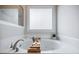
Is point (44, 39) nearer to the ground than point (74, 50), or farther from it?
farther from it

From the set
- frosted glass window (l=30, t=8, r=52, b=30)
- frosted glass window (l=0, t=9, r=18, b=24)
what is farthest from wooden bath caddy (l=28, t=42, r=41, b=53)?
frosted glass window (l=0, t=9, r=18, b=24)

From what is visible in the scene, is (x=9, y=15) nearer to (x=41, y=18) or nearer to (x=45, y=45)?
(x=41, y=18)

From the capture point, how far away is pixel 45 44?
1.90 m

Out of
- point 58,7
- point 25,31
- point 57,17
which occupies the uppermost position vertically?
point 58,7

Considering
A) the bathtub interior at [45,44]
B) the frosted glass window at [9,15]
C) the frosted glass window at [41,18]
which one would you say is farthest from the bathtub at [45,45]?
the frosted glass window at [9,15]

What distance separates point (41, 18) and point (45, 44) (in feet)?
1.23

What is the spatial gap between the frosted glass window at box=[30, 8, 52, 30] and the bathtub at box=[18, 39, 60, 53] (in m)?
0.19

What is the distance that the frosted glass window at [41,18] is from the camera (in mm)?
1910

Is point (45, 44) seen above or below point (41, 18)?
below

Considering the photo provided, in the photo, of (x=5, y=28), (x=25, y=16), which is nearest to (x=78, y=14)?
(x=25, y=16)

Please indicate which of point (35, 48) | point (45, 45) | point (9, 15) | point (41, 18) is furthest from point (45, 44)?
point (9, 15)
